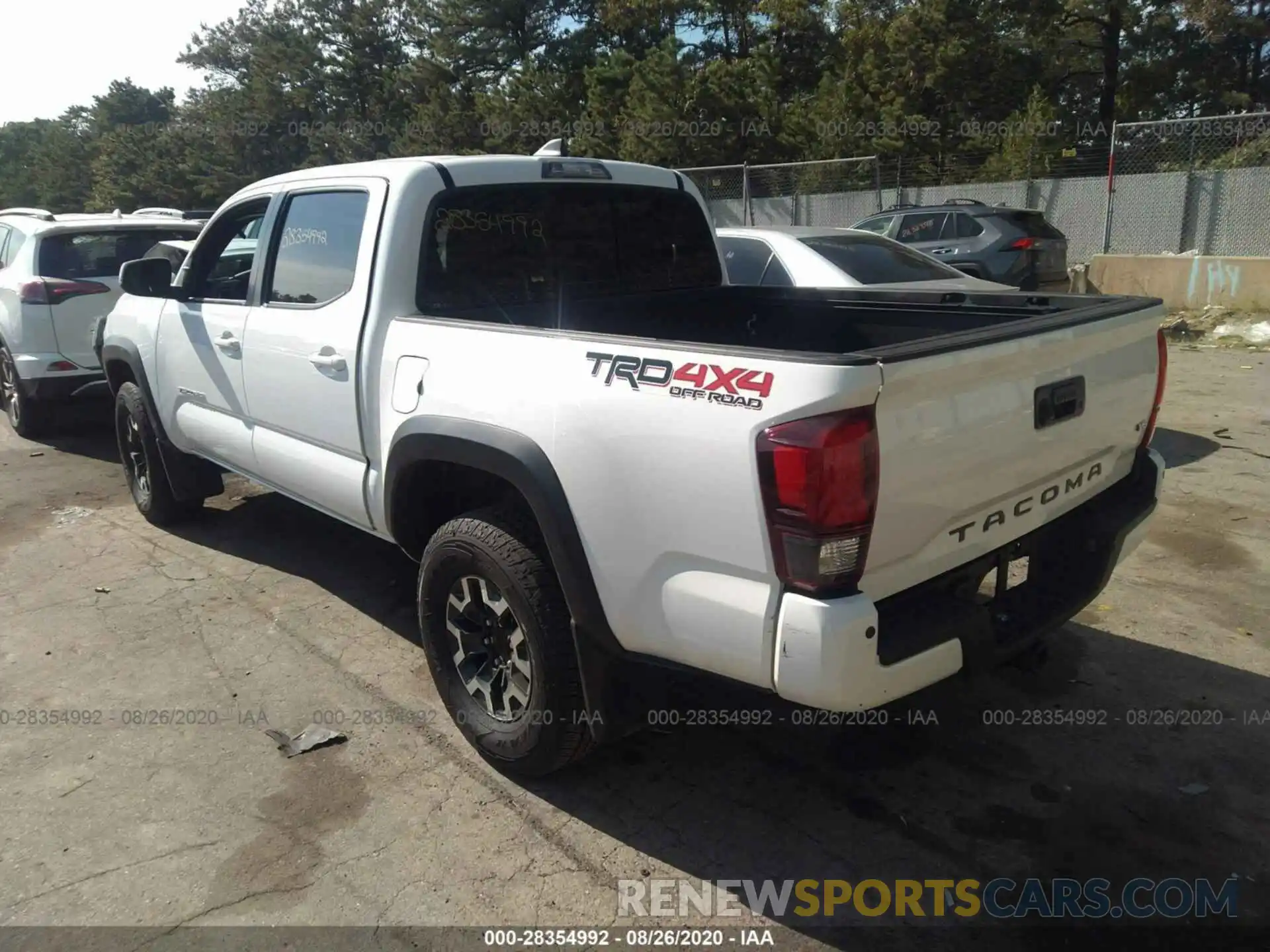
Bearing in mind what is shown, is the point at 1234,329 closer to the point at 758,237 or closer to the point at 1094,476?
the point at 758,237

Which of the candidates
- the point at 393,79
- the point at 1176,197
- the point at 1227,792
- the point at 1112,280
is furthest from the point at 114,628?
the point at 393,79

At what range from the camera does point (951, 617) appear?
2.45 meters

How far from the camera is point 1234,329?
11789mm

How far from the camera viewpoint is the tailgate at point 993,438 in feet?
7.48

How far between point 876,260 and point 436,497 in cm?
461

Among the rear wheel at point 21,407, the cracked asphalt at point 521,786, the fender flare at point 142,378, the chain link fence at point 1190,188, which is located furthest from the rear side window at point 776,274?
the chain link fence at point 1190,188

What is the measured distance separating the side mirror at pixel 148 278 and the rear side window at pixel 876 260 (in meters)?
4.11

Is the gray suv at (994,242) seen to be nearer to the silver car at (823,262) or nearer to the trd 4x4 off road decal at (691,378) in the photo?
the silver car at (823,262)

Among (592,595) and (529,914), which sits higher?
(592,595)

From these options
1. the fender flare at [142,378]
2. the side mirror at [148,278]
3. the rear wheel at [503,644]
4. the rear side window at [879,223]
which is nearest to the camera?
the rear wheel at [503,644]

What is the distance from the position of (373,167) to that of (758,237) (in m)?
3.82

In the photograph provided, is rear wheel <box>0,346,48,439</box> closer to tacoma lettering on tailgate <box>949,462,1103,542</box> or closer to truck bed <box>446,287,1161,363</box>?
truck bed <box>446,287,1161,363</box>

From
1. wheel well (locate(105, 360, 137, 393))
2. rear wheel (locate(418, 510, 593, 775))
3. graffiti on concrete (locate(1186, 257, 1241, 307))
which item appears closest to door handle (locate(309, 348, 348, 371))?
rear wheel (locate(418, 510, 593, 775))

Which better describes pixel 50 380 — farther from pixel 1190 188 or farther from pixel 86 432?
pixel 1190 188
